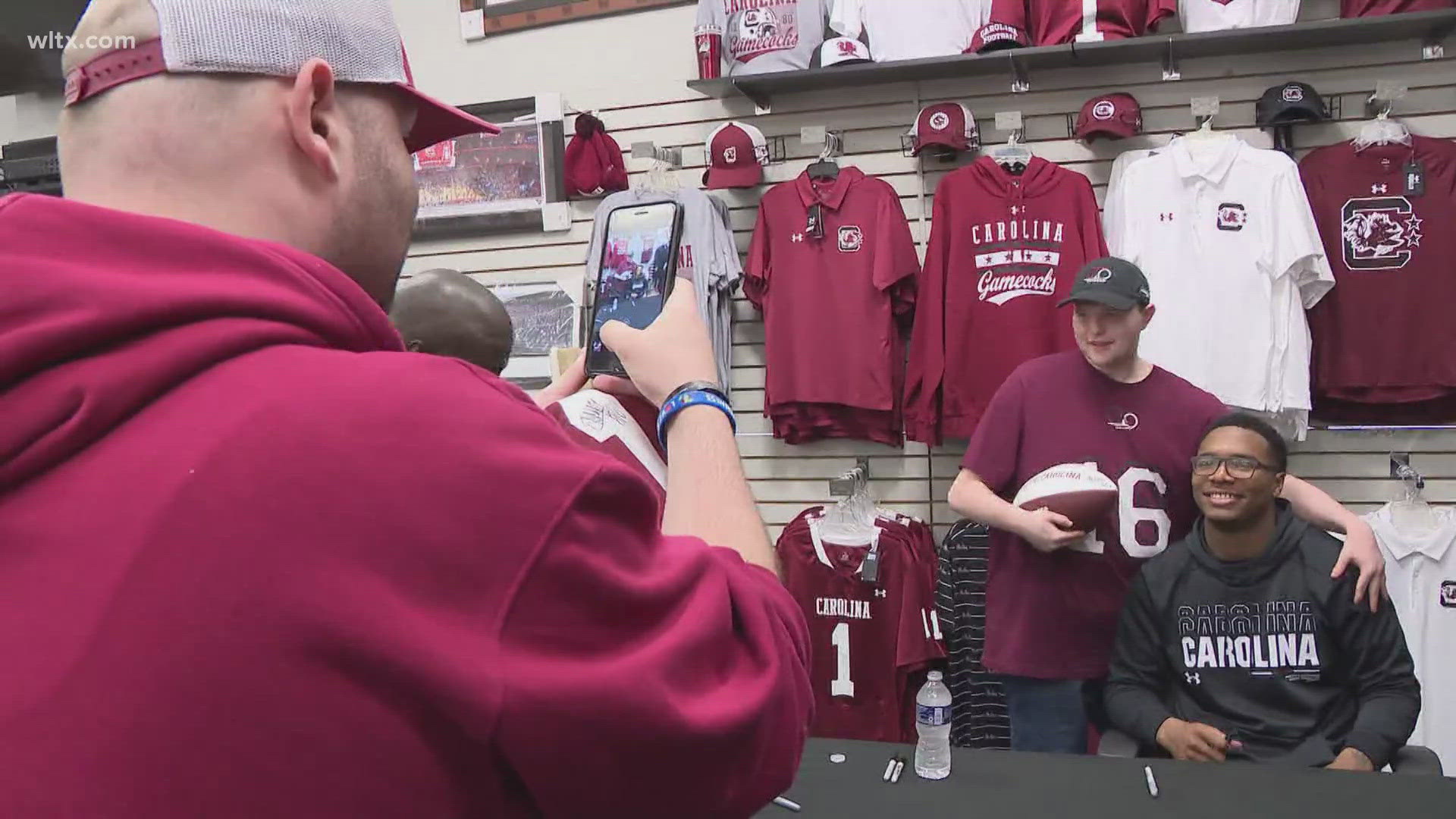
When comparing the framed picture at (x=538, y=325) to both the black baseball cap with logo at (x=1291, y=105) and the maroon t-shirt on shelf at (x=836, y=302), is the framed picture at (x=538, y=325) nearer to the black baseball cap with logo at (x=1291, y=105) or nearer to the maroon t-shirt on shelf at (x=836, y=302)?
the maroon t-shirt on shelf at (x=836, y=302)

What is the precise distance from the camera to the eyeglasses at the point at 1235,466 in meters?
2.67

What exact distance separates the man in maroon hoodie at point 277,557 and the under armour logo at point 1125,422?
8.41 feet

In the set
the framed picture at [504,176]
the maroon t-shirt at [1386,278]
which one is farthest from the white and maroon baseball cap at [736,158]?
the maroon t-shirt at [1386,278]

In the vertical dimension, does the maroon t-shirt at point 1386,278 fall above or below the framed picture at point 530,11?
below

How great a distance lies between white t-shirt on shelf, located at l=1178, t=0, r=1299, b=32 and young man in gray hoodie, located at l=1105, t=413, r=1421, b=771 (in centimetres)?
170

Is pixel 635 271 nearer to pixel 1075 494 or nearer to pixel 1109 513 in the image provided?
pixel 1075 494

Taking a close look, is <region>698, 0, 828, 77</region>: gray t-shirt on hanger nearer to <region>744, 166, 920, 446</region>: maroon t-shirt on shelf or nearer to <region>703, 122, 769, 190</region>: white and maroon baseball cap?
<region>703, 122, 769, 190</region>: white and maroon baseball cap

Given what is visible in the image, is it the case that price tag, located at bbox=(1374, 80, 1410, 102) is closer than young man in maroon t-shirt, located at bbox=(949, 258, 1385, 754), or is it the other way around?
young man in maroon t-shirt, located at bbox=(949, 258, 1385, 754)

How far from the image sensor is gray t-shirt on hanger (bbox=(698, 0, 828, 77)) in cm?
422

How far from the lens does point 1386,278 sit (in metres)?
3.66

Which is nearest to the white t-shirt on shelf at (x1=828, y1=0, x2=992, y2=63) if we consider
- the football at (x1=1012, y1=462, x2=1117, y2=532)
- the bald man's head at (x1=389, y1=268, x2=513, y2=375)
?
the football at (x1=1012, y1=462, x2=1117, y2=532)

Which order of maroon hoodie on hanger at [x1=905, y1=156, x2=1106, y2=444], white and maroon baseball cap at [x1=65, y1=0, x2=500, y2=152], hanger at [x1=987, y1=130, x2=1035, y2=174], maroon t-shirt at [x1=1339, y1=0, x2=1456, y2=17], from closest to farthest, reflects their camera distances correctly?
white and maroon baseball cap at [x1=65, y1=0, x2=500, y2=152] → maroon t-shirt at [x1=1339, y1=0, x2=1456, y2=17] → maroon hoodie on hanger at [x1=905, y1=156, x2=1106, y2=444] → hanger at [x1=987, y1=130, x2=1035, y2=174]

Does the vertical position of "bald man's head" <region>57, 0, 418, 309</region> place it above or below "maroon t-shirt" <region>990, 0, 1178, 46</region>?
below

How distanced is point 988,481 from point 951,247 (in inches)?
50.2
